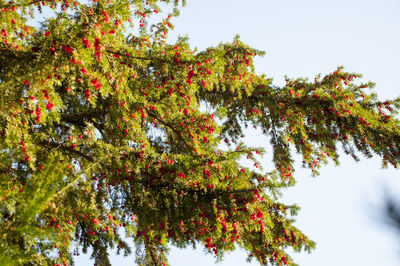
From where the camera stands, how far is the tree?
10.4 ft

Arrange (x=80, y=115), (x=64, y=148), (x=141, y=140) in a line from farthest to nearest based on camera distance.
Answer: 1. (x=80, y=115)
2. (x=141, y=140)
3. (x=64, y=148)

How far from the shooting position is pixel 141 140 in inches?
235

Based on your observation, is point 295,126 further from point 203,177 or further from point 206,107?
point 203,177

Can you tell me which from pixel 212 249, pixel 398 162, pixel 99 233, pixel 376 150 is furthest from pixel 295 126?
pixel 99 233

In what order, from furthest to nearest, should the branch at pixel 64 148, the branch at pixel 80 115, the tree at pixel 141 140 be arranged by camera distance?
the branch at pixel 80 115 → the branch at pixel 64 148 → the tree at pixel 141 140

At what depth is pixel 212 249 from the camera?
444 centimetres

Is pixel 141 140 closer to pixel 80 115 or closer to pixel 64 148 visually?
pixel 64 148

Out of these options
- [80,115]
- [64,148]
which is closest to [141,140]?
A: [64,148]

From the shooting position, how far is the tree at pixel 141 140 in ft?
10.4

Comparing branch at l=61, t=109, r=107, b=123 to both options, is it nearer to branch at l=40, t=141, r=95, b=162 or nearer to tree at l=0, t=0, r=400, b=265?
tree at l=0, t=0, r=400, b=265

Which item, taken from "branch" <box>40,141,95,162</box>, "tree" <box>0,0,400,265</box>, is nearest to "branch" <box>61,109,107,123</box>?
"tree" <box>0,0,400,265</box>

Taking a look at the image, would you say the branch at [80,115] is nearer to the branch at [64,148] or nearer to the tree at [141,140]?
the tree at [141,140]

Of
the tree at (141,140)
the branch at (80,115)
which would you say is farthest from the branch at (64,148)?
the branch at (80,115)

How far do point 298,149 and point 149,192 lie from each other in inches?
217
